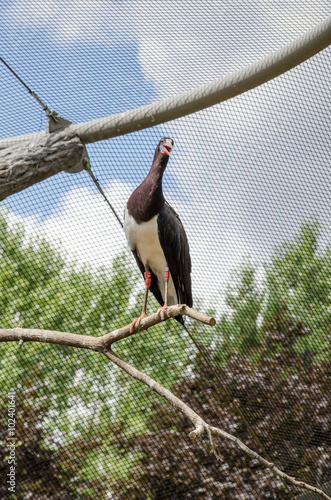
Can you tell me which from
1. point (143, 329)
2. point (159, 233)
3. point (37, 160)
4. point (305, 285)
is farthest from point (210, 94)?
point (305, 285)

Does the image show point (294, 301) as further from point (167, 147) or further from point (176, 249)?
point (167, 147)

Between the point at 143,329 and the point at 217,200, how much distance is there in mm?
1285

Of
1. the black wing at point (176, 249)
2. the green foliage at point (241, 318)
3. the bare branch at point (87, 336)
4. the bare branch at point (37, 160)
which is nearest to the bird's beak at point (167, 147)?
the black wing at point (176, 249)

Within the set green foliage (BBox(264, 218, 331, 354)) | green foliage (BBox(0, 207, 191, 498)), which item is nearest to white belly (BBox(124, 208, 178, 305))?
green foliage (BBox(0, 207, 191, 498))

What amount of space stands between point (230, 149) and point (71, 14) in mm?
992

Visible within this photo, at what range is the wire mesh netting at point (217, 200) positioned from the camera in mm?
2484

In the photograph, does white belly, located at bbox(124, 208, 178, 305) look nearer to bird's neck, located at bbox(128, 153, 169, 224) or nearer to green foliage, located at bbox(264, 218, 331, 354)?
bird's neck, located at bbox(128, 153, 169, 224)

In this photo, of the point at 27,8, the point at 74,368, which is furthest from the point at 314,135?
the point at 74,368

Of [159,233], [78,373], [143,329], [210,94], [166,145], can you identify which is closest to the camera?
[143,329]

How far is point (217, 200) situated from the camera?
9.82ft

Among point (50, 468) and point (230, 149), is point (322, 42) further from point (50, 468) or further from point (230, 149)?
point (50, 468)

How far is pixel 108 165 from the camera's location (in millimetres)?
2732

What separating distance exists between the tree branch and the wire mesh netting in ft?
3.16

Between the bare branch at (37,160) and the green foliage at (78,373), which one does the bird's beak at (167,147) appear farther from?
the green foliage at (78,373)
